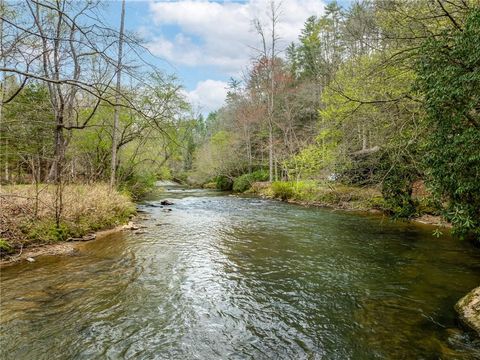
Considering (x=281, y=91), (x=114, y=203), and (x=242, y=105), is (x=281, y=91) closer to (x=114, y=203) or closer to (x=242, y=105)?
(x=242, y=105)

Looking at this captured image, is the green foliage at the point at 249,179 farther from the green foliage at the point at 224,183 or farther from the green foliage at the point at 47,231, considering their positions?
the green foliage at the point at 47,231

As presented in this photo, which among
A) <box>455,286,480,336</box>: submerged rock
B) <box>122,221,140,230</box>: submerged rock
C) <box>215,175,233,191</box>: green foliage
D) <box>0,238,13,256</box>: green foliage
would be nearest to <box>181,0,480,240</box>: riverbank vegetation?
<box>455,286,480,336</box>: submerged rock

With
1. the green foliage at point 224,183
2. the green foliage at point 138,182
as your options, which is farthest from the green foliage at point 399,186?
the green foliage at point 224,183

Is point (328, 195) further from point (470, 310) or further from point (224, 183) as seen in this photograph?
point (224, 183)

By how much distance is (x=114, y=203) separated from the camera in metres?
11.6

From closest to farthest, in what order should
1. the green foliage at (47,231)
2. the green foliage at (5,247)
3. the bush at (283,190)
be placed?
1. the green foliage at (5,247)
2. the green foliage at (47,231)
3. the bush at (283,190)

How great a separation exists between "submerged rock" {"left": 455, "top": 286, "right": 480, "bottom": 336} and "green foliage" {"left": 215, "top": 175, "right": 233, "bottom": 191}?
2867 centimetres

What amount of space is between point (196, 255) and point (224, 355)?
14.2ft

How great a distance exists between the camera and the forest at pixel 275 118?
520 centimetres

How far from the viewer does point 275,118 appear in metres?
31.0

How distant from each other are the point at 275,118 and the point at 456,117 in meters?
26.0

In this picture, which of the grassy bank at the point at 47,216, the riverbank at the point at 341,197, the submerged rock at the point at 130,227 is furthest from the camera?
the riverbank at the point at 341,197

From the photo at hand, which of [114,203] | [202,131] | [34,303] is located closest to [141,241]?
[114,203]

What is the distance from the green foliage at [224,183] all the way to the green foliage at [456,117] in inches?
1077
